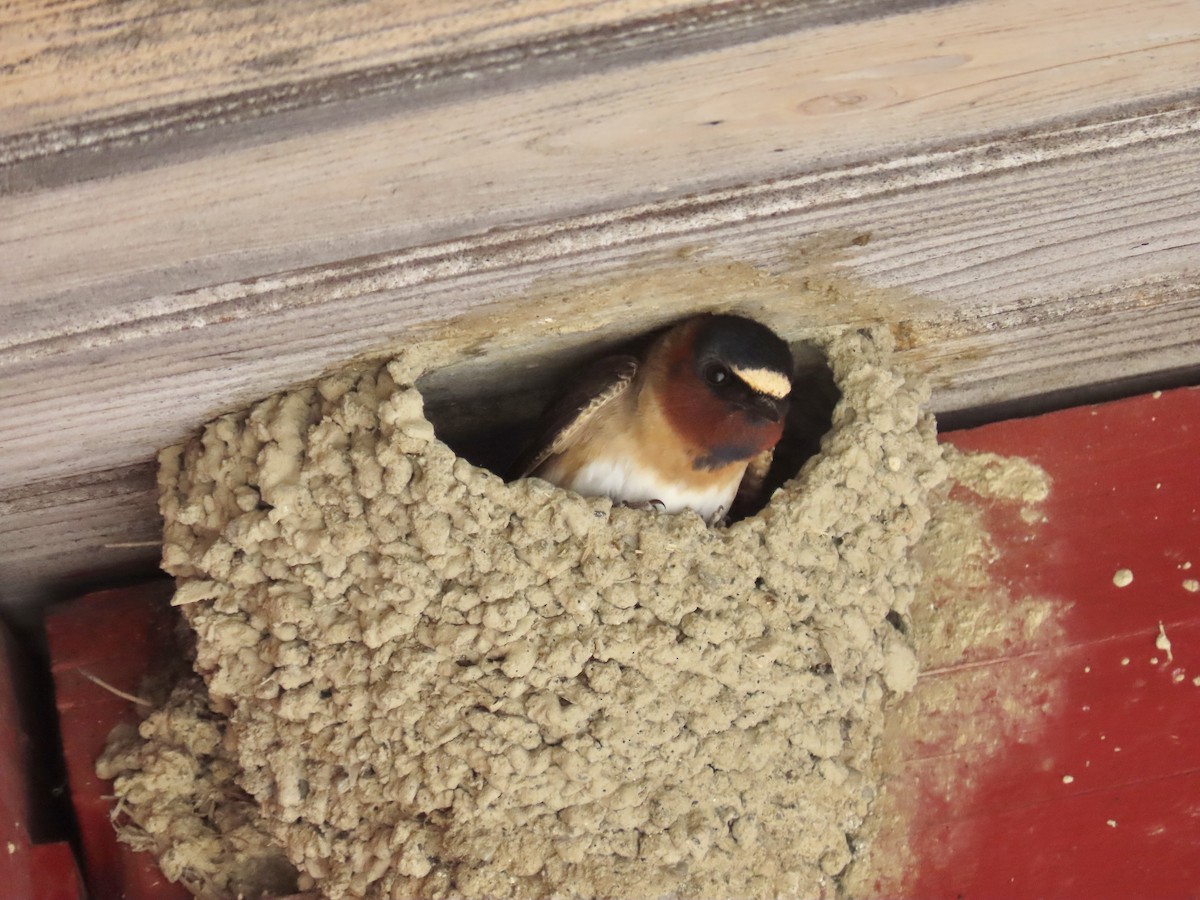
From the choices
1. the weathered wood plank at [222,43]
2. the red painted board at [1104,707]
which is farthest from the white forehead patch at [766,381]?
the weathered wood plank at [222,43]

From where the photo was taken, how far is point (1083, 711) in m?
2.41

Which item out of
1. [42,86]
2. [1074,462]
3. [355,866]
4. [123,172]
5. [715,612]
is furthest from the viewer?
[1074,462]

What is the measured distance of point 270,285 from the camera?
5.65ft

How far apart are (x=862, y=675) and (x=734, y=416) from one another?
1.80ft

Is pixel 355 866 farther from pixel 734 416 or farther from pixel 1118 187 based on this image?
pixel 1118 187

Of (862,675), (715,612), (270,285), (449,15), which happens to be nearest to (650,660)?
(715,612)

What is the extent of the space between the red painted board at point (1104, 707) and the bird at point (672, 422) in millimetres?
540

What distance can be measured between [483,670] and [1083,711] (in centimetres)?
113

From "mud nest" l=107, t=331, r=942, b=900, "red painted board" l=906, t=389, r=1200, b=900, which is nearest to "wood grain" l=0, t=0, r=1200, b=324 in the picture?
"mud nest" l=107, t=331, r=942, b=900

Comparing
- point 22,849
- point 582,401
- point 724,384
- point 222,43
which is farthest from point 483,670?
point 222,43

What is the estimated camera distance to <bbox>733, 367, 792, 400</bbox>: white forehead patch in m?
2.35

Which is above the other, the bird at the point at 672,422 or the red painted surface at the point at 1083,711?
the bird at the point at 672,422

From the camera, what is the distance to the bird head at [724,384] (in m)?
2.31

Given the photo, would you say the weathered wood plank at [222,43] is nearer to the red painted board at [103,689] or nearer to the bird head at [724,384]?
the bird head at [724,384]
